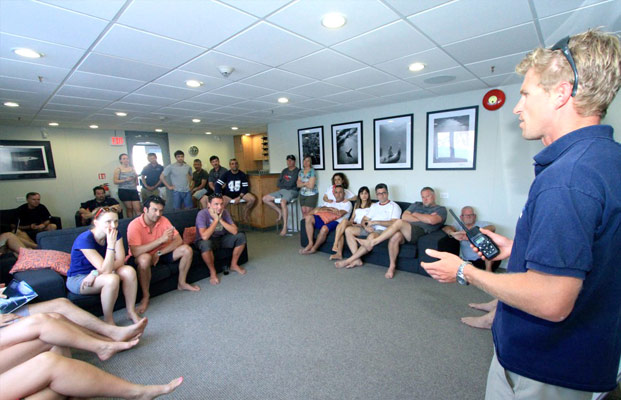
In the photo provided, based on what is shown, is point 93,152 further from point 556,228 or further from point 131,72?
point 556,228

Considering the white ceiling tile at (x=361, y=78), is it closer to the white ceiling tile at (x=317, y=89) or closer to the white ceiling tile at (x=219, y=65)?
the white ceiling tile at (x=317, y=89)

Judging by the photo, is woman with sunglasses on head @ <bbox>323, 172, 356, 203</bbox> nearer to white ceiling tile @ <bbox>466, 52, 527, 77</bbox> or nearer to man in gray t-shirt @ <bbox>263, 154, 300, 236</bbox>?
man in gray t-shirt @ <bbox>263, 154, 300, 236</bbox>

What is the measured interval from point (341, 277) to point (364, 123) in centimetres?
286

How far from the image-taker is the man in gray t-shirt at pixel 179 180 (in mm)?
5988

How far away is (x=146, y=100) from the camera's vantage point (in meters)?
3.99

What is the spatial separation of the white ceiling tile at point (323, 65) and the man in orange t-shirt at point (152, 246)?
6.67 ft

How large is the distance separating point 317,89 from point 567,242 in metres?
3.43

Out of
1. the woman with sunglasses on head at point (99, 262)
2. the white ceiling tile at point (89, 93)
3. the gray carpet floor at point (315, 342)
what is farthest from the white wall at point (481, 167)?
the woman with sunglasses on head at point (99, 262)

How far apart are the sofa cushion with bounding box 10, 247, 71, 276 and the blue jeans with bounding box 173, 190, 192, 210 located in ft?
11.1

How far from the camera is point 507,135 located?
3.66m

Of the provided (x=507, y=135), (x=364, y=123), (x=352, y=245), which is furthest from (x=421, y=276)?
(x=364, y=123)

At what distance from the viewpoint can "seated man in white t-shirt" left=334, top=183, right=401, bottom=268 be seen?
3.86 m

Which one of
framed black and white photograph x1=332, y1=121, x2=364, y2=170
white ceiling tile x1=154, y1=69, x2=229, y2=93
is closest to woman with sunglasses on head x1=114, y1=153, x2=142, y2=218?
white ceiling tile x1=154, y1=69, x2=229, y2=93

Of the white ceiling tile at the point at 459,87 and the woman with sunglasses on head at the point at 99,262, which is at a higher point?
the white ceiling tile at the point at 459,87
